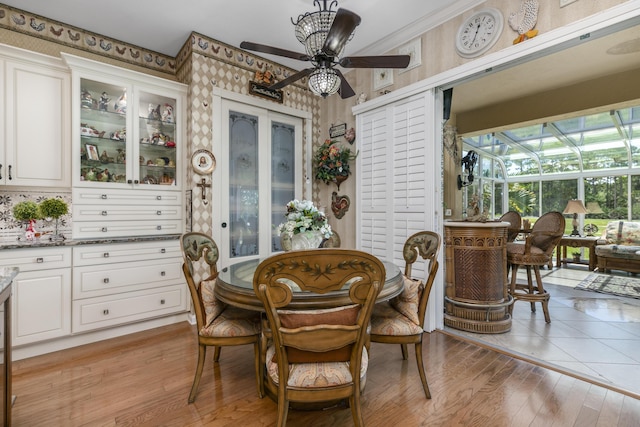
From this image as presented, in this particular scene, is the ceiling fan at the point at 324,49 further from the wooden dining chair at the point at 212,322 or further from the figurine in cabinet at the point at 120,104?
the figurine in cabinet at the point at 120,104

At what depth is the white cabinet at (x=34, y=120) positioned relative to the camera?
2566 mm

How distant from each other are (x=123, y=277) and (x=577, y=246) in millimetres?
7900

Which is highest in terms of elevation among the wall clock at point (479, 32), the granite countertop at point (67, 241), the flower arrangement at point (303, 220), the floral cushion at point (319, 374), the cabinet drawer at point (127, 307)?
the wall clock at point (479, 32)

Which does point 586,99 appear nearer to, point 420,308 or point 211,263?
point 420,308

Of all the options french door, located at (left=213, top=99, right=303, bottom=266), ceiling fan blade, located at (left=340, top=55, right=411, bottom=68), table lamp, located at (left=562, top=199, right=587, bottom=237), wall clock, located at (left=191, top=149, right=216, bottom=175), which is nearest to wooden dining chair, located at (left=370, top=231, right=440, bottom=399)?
ceiling fan blade, located at (left=340, top=55, right=411, bottom=68)

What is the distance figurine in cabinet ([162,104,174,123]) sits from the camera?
3.31m

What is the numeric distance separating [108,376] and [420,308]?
2269 millimetres

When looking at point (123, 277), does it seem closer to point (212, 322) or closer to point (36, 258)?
point (36, 258)

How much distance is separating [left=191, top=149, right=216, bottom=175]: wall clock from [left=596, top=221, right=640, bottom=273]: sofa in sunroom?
22.7 ft

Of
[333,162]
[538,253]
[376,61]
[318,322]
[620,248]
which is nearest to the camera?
[318,322]

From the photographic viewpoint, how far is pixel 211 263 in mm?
2279

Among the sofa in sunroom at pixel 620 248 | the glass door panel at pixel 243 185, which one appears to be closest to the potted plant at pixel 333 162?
the glass door panel at pixel 243 185

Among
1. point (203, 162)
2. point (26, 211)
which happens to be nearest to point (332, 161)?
point (203, 162)

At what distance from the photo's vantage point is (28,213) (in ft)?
8.62
